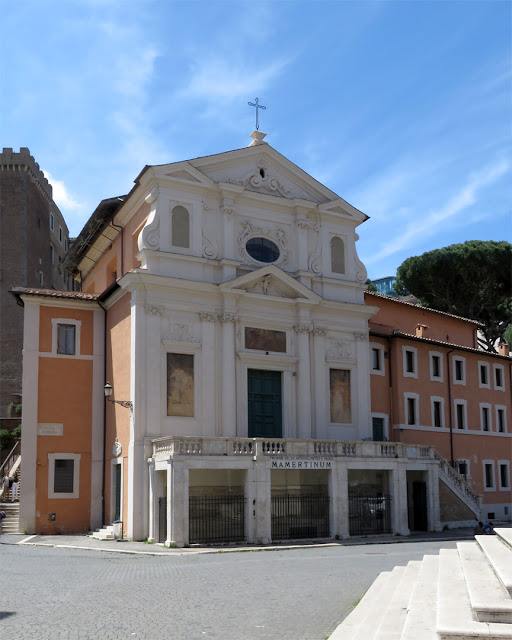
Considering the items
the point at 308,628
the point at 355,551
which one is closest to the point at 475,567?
the point at 308,628

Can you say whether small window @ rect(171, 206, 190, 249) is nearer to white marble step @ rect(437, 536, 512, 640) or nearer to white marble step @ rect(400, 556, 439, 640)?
white marble step @ rect(400, 556, 439, 640)

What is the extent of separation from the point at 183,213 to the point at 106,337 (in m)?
6.32

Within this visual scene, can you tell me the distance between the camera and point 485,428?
1695 inches

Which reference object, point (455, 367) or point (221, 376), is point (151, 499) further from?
point (455, 367)

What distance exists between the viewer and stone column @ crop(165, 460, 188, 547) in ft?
82.0

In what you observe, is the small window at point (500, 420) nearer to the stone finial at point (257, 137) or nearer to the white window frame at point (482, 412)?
the white window frame at point (482, 412)

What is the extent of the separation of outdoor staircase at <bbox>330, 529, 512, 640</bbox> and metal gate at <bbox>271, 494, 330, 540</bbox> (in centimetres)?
1403

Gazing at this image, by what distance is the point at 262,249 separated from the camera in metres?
33.3

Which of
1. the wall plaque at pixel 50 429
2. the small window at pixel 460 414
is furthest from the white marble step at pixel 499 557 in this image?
the small window at pixel 460 414

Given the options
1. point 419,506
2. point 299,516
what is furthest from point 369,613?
point 419,506

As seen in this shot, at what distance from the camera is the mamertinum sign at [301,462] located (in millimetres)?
27391

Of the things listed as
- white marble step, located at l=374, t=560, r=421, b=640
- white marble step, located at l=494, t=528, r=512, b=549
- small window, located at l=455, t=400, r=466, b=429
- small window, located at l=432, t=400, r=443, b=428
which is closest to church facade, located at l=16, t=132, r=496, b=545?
small window, located at l=432, t=400, r=443, b=428

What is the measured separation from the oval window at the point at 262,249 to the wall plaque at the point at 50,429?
10707 millimetres

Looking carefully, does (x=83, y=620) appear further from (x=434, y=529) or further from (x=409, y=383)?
(x=409, y=383)
